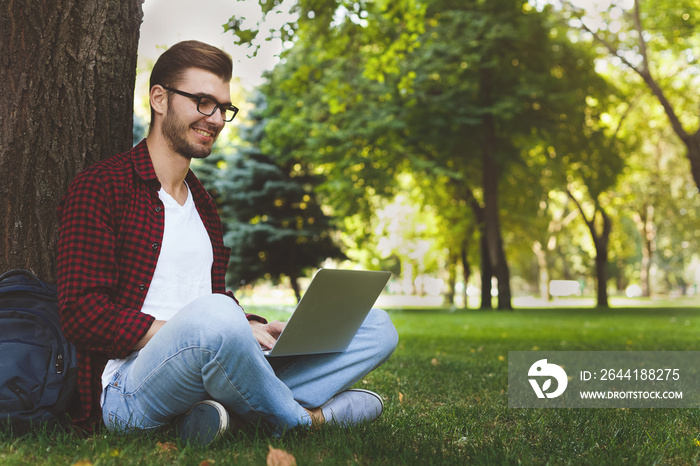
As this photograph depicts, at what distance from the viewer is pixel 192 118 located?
9.46 ft

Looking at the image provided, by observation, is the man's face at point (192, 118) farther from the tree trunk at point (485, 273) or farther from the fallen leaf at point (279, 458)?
the tree trunk at point (485, 273)

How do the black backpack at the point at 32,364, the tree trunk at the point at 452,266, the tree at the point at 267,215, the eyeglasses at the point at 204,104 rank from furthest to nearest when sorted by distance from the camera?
the tree trunk at the point at 452,266
the tree at the point at 267,215
the eyeglasses at the point at 204,104
the black backpack at the point at 32,364

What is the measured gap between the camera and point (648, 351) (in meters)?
7.68

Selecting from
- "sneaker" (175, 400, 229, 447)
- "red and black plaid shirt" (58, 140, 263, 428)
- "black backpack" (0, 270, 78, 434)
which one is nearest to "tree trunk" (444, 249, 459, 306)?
"red and black plaid shirt" (58, 140, 263, 428)

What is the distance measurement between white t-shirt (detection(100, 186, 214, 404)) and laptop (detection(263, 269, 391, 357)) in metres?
0.48

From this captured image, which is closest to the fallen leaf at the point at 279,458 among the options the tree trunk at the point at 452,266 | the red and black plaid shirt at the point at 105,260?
the red and black plaid shirt at the point at 105,260

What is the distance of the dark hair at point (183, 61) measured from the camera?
2869mm

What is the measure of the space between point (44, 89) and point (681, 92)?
954 inches

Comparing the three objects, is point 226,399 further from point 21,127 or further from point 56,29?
point 56,29

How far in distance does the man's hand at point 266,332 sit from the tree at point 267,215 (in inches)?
663

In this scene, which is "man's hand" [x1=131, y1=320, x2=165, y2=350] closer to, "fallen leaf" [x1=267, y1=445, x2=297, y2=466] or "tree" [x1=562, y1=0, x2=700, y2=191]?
"fallen leaf" [x1=267, y1=445, x2=297, y2=466]

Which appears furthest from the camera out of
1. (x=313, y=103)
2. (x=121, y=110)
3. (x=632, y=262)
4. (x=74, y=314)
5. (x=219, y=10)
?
(x=632, y=262)

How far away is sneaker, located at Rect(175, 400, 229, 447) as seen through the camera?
2.49 metres

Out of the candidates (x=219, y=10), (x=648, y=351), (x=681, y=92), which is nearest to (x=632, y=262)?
(x=681, y=92)
